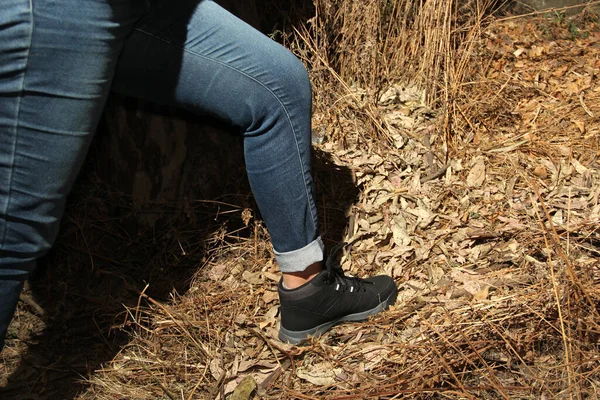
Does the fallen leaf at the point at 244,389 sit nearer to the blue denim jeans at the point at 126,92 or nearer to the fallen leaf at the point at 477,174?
the blue denim jeans at the point at 126,92

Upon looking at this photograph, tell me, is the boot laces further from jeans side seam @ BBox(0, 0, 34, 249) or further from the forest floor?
jeans side seam @ BBox(0, 0, 34, 249)

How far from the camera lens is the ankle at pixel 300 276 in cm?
212

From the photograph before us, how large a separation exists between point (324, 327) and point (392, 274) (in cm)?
42

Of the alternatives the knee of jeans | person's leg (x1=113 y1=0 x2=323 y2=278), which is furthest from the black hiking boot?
the knee of jeans

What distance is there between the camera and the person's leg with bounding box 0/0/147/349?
140cm

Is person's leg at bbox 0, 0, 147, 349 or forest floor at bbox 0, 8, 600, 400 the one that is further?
forest floor at bbox 0, 8, 600, 400

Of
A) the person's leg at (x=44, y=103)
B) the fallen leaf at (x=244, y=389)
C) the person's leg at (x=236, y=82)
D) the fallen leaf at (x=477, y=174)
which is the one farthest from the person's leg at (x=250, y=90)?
the fallen leaf at (x=477, y=174)

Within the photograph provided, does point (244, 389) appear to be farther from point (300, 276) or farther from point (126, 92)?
point (126, 92)

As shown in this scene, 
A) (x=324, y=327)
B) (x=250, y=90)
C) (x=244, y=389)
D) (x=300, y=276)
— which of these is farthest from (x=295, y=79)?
(x=244, y=389)

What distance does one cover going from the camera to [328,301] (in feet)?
7.22

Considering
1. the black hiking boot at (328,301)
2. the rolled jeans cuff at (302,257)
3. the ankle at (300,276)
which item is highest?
the rolled jeans cuff at (302,257)

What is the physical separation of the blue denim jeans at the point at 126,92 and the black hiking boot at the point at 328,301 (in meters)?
0.12

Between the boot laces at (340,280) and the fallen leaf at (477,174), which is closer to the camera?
the boot laces at (340,280)

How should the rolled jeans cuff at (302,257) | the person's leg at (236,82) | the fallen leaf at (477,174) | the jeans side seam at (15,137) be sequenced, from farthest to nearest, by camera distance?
the fallen leaf at (477,174) < the rolled jeans cuff at (302,257) < the person's leg at (236,82) < the jeans side seam at (15,137)
